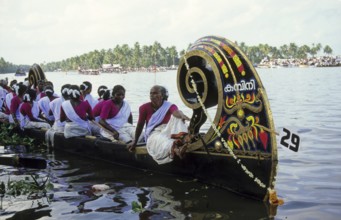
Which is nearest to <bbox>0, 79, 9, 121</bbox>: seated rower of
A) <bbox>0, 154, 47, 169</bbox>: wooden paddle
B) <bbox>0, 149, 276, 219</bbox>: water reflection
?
<bbox>0, 149, 276, 219</bbox>: water reflection

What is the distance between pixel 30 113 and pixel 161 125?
602 cm

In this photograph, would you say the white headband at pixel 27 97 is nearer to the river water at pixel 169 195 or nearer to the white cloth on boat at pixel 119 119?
the river water at pixel 169 195

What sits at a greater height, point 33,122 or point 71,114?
point 71,114

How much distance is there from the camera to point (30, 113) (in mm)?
12508

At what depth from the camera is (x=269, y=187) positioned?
20.3ft

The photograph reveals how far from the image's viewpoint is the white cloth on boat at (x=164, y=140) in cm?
754

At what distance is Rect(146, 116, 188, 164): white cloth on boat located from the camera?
297 inches

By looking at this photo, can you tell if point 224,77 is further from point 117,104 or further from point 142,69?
point 142,69

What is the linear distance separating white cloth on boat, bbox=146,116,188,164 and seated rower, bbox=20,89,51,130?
5.75 metres

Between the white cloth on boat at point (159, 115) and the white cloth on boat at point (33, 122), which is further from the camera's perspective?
the white cloth on boat at point (33, 122)

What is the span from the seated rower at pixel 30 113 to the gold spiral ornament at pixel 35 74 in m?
4.02

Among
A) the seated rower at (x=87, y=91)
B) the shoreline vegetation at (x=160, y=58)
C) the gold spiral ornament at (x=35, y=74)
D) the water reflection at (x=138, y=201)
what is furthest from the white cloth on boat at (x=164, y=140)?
the shoreline vegetation at (x=160, y=58)

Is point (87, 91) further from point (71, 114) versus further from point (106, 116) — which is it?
point (106, 116)

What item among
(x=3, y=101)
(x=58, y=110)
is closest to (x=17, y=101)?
(x=58, y=110)
